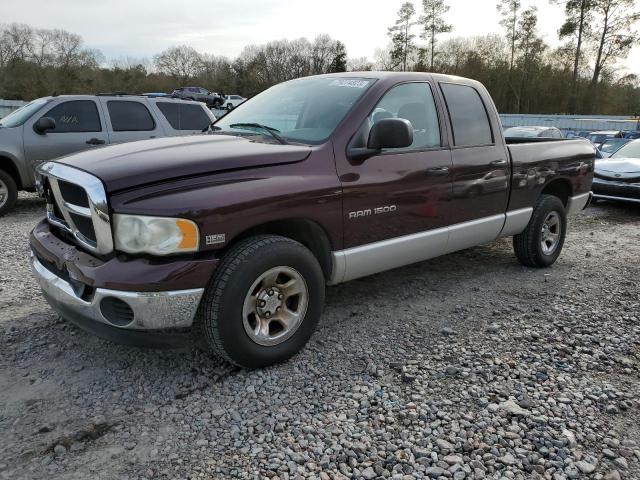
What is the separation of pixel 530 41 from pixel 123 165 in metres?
48.4

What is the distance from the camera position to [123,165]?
2.88 meters

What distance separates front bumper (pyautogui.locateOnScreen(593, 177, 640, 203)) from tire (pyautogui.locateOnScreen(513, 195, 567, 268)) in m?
5.14

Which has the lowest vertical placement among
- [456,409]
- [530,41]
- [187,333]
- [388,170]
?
[456,409]

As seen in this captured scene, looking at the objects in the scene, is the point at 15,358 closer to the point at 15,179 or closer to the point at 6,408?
the point at 6,408

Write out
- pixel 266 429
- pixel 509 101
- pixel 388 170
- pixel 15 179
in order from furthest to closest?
pixel 509 101
pixel 15 179
pixel 388 170
pixel 266 429

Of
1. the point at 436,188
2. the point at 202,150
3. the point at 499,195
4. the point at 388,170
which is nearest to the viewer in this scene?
the point at 202,150

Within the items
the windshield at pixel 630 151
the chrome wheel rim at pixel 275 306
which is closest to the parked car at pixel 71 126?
the chrome wheel rim at pixel 275 306

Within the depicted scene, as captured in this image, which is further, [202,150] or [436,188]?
[436,188]

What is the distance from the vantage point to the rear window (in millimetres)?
9102

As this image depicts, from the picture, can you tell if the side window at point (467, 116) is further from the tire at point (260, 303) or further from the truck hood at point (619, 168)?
the truck hood at point (619, 168)

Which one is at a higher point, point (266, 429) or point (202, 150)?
point (202, 150)

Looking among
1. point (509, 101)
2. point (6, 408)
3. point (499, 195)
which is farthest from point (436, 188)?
point (509, 101)

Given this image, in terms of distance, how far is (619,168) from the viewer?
33.1 ft

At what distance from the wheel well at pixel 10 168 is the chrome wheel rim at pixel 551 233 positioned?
25.0 ft
